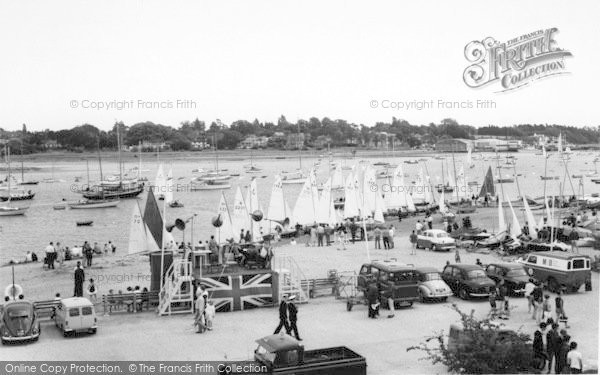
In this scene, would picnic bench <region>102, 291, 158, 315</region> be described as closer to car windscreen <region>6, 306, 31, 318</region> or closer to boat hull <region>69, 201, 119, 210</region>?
car windscreen <region>6, 306, 31, 318</region>

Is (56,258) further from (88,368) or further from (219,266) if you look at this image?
(88,368)

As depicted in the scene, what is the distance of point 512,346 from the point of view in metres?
13.7

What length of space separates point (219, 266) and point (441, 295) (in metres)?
6.45

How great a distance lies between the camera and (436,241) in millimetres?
30984

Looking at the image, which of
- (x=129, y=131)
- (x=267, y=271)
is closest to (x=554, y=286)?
(x=267, y=271)

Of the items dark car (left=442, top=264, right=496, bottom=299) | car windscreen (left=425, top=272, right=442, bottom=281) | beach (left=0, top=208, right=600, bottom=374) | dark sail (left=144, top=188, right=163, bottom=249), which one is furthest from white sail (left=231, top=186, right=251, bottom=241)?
car windscreen (left=425, top=272, right=442, bottom=281)

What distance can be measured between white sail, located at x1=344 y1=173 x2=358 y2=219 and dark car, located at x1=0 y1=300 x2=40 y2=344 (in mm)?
30992

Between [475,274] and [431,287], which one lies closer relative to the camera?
[431,287]

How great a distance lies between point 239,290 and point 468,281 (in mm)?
6591

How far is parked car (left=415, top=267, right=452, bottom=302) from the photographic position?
67.6ft

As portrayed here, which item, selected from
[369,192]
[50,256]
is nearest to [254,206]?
[369,192]

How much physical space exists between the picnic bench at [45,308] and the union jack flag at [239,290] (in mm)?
3928

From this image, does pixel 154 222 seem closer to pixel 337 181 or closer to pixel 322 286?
pixel 322 286

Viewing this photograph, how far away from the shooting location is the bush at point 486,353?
13320 millimetres
